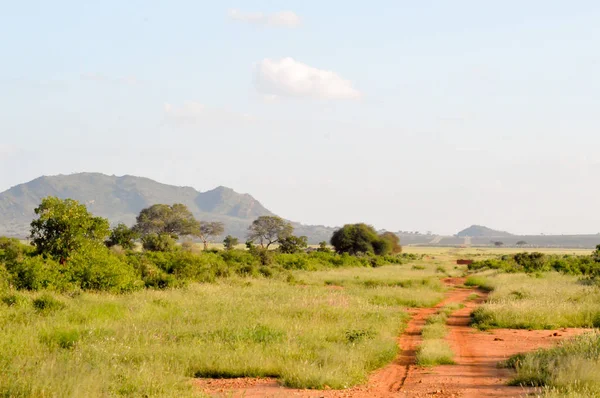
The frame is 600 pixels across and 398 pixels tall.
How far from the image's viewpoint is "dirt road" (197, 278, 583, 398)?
33.2 ft

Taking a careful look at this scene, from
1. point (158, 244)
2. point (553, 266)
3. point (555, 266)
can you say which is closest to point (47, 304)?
point (158, 244)

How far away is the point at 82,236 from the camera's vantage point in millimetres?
26672

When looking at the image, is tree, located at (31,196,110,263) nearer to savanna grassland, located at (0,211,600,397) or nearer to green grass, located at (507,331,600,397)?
savanna grassland, located at (0,211,600,397)

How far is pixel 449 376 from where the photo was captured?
1161 centimetres

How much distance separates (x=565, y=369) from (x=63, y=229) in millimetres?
21770

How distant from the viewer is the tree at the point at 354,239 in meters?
88.3

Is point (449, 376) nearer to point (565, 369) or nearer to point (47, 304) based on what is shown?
point (565, 369)

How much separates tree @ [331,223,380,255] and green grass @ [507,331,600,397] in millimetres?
73789

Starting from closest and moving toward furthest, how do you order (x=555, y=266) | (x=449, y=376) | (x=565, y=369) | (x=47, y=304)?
(x=565, y=369) → (x=449, y=376) → (x=47, y=304) → (x=555, y=266)

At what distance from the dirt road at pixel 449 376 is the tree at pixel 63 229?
15267mm

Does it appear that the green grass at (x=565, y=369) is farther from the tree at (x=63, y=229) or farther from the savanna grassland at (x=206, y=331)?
the tree at (x=63, y=229)

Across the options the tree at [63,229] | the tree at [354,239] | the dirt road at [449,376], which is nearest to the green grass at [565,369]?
the dirt road at [449,376]

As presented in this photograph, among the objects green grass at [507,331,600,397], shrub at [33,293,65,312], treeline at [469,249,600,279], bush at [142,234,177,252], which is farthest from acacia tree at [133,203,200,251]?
green grass at [507,331,600,397]

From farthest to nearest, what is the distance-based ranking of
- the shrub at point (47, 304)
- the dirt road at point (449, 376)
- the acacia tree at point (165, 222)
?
the acacia tree at point (165, 222), the shrub at point (47, 304), the dirt road at point (449, 376)
